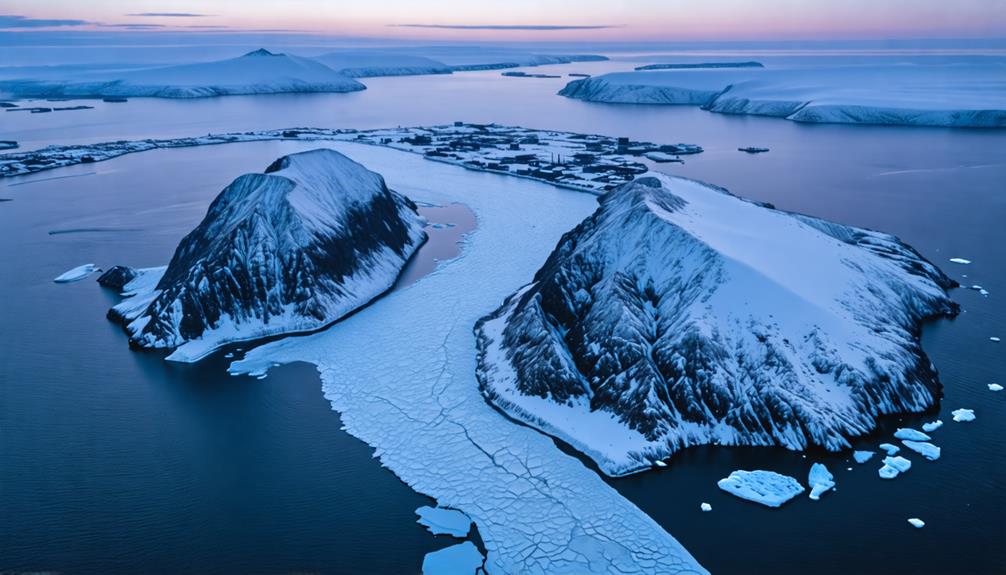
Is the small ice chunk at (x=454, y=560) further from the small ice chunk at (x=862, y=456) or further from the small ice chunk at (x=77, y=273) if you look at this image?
the small ice chunk at (x=77, y=273)

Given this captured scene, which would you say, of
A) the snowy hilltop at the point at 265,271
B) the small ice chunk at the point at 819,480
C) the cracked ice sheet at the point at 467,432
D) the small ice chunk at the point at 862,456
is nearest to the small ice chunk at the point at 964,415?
the small ice chunk at the point at 862,456

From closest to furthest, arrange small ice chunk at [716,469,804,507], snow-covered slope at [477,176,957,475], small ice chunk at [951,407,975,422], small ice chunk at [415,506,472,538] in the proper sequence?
small ice chunk at [415,506,472,538] → small ice chunk at [716,469,804,507] → snow-covered slope at [477,176,957,475] → small ice chunk at [951,407,975,422]

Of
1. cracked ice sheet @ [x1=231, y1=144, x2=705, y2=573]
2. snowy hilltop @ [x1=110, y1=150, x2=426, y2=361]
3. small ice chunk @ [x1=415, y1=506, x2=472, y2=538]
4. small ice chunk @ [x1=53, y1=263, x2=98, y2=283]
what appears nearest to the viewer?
cracked ice sheet @ [x1=231, y1=144, x2=705, y2=573]

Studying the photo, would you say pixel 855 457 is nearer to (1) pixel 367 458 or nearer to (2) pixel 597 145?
(1) pixel 367 458

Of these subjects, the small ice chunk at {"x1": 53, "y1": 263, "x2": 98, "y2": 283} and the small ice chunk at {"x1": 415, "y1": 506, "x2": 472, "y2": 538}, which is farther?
the small ice chunk at {"x1": 53, "y1": 263, "x2": 98, "y2": 283}

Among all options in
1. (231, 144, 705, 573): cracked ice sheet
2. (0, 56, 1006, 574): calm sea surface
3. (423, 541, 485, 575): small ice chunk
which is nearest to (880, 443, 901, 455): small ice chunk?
(0, 56, 1006, 574): calm sea surface

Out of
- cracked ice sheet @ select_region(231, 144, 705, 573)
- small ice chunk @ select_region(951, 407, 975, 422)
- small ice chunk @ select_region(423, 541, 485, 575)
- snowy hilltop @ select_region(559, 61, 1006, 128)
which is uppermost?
snowy hilltop @ select_region(559, 61, 1006, 128)

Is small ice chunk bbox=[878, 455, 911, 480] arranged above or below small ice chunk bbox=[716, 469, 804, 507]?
above

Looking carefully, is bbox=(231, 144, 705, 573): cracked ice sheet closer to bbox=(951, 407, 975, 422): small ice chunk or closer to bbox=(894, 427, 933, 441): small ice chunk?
bbox=(894, 427, 933, 441): small ice chunk
